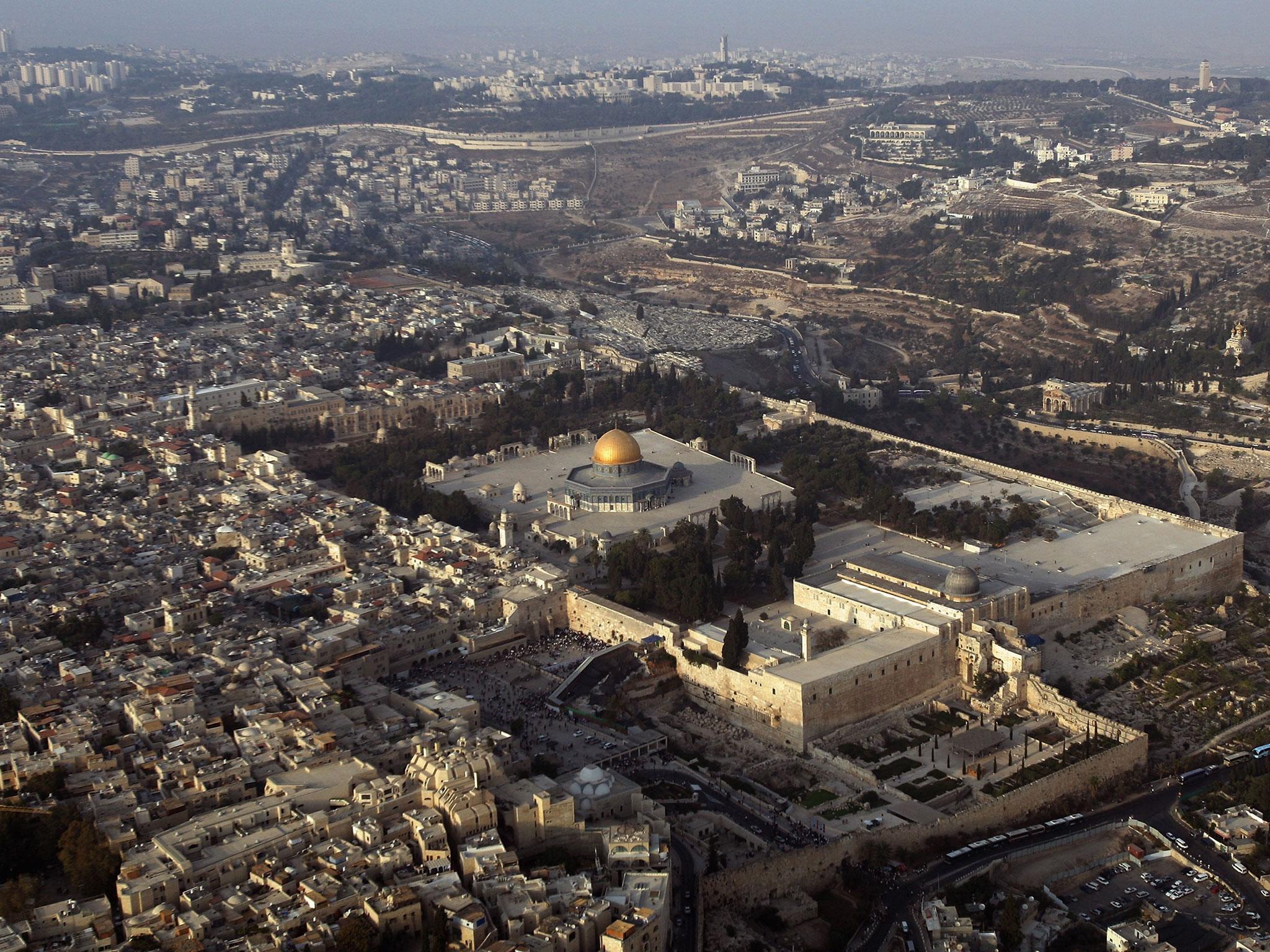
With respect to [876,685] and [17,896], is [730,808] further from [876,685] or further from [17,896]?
[17,896]

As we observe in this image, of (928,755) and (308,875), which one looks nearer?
(308,875)

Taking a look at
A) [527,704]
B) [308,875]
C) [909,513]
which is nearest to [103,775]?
[308,875]


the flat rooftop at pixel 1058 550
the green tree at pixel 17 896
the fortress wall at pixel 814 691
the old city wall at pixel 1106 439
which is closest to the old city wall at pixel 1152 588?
the flat rooftop at pixel 1058 550

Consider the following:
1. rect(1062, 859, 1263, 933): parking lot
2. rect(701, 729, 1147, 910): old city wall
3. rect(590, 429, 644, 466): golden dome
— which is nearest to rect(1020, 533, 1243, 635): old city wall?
rect(701, 729, 1147, 910): old city wall

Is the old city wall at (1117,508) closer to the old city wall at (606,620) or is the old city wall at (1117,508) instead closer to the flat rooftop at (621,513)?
the flat rooftop at (621,513)

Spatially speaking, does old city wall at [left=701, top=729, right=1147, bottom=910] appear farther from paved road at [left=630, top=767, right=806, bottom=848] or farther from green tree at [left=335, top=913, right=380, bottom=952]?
green tree at [left=335, top=913, right=380, bottom=952]

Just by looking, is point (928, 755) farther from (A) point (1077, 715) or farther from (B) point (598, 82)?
(B) point (598, 82)
